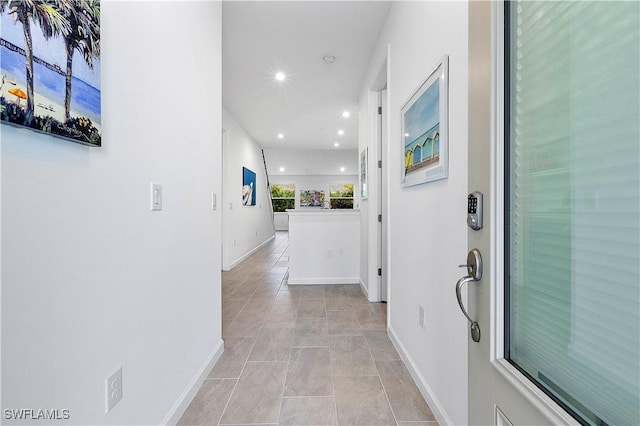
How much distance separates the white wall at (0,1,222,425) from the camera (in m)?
0.72

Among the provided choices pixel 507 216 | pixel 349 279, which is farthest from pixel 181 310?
pixel 349 279

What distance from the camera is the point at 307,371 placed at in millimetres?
1853

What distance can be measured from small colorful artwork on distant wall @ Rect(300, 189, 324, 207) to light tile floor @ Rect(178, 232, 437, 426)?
723cm

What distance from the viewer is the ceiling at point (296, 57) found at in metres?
2.35

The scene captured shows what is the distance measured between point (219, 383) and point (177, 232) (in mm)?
971

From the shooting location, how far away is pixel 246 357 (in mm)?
2021

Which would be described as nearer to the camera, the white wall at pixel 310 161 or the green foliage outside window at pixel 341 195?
the white wall at pixel 310 161

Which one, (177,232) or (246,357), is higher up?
(177,232)

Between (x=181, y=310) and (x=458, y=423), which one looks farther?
(x=181, y=310)

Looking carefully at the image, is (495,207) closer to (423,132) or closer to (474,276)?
(474,276)

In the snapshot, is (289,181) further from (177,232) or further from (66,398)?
(66,398)

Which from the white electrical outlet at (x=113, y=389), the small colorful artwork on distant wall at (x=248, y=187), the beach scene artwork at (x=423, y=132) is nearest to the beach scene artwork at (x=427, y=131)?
the beach scene artwork at (x=423, y=132)

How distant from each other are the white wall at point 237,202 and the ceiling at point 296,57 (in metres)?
0.47

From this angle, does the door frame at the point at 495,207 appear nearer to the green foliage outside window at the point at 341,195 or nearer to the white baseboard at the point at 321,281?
the white baseboard at the point at 321,281
